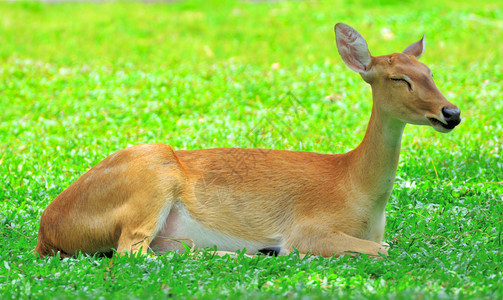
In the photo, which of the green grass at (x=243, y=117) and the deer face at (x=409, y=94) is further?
the deer face at (x=409, y=94)

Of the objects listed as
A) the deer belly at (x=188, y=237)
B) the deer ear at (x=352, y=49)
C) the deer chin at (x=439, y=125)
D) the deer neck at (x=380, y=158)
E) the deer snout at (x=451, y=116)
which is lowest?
the deer belly at (x=188, y=237)

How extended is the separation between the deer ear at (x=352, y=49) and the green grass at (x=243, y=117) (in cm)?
134

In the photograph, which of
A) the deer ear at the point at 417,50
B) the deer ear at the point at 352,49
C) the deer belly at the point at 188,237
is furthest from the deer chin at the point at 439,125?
the deer belly at the point at 188,237

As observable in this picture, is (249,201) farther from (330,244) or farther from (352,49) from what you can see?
(352,49)

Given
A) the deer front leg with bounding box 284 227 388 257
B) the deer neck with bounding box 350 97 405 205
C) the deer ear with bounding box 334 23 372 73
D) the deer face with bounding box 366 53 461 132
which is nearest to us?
the deer face with bounding box 366 53 461 132

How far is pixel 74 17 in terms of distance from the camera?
15.1 metres

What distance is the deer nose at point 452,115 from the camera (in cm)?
439

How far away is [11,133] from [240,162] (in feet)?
13.7

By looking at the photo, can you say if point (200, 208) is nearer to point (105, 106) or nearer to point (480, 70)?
point (105, 106)

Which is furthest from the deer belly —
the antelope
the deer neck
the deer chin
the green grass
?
the deer chin

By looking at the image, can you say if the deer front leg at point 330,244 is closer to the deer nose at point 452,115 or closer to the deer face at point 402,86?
the deer face at point 402,86

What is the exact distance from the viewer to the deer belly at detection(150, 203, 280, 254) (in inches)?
195

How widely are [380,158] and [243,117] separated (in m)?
3.83

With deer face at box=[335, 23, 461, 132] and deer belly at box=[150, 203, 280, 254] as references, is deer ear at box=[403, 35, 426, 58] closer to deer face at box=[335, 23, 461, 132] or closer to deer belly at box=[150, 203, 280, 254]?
deer face at box=[335, 23, 461, 132]
